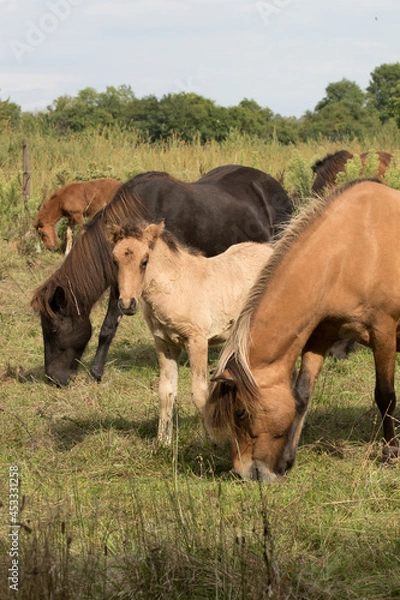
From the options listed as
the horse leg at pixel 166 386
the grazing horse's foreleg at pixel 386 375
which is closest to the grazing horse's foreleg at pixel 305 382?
the grazing horse's foreleg at pixel 386 375

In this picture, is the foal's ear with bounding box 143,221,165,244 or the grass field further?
the foal's ear with bounding box 143,221,165,244

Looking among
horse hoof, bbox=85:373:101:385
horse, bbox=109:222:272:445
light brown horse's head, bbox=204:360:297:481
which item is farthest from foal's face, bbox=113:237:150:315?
horse hoof, bbox=85:373:101:385

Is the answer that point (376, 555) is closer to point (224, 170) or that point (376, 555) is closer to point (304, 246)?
point (304, 246)

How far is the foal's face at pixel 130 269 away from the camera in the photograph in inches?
188

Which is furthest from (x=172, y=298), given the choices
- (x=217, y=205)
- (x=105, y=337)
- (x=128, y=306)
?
(x=217, y=205)

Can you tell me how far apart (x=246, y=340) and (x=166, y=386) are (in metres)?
1.19

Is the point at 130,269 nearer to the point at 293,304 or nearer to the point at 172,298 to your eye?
the point at 172,298

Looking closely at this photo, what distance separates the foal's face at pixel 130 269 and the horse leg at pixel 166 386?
74cm

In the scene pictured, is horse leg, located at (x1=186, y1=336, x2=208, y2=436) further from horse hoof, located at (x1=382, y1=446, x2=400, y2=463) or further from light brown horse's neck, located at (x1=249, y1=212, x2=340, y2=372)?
horse hoof, located at (x1=382, y1=446, x2=400, y2=463)

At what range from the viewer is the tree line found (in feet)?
82.7

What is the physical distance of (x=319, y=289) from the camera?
4648mm

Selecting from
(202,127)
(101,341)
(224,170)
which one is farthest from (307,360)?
(202,127)

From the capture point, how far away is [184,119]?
26234mm

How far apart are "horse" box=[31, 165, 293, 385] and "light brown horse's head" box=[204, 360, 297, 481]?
5.12 ft
